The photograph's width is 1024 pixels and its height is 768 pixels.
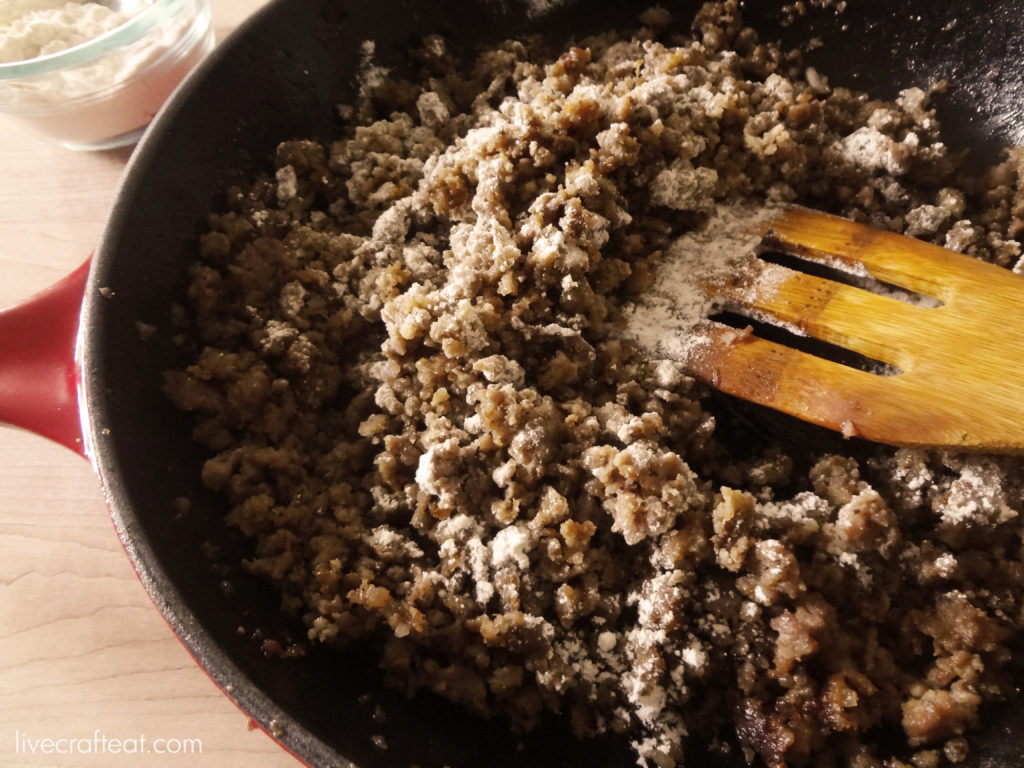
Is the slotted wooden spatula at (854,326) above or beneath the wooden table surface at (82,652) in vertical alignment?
above

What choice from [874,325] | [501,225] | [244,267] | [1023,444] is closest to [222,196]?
[244,267]

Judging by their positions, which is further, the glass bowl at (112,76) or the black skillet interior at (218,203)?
the glass bowl at (112,76)

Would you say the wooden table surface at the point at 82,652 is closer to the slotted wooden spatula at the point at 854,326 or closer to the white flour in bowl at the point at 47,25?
the white flour in bowl at the point at 47,25

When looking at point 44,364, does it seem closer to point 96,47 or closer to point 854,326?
point 96,47

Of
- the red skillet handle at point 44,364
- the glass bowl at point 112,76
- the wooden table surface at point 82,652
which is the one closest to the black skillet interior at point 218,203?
the red skillet handle at point 44,364

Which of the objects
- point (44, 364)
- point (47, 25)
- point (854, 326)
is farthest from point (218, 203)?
point (854, 326)

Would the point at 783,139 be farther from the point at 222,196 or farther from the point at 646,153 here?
the point at 222,196
